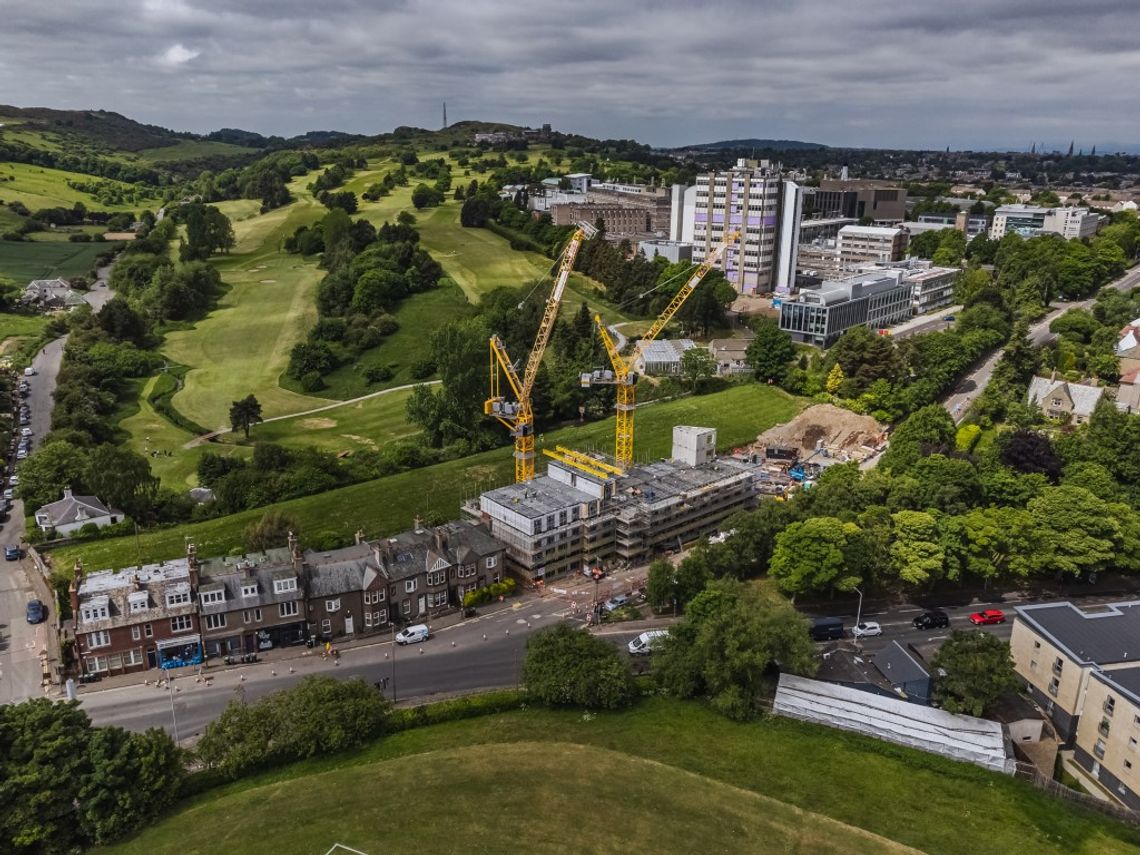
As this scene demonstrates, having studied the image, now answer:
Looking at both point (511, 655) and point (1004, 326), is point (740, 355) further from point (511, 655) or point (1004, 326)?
point (511, 655)

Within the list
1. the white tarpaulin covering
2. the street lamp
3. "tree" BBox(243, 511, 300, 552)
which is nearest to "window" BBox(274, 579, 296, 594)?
the street lamp

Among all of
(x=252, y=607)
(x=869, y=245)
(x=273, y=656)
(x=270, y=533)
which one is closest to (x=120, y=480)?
(x=270, y=533)

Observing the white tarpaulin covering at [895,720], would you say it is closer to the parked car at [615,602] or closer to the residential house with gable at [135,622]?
the parked car at [615,602]

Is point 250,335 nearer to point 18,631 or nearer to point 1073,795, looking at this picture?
point 18,631

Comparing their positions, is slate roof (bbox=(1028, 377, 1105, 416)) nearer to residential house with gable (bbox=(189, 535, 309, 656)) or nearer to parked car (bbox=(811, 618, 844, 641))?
parked car (bbox=(811, 618, 844, 641))

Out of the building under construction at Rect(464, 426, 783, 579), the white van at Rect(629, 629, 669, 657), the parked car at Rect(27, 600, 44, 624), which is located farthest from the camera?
the building under construction at Rect(464, 426, 783, 579)

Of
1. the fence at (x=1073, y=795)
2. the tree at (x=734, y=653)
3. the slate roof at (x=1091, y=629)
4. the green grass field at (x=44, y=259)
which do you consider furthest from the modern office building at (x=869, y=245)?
the green grass field at (x=44, y=259)
